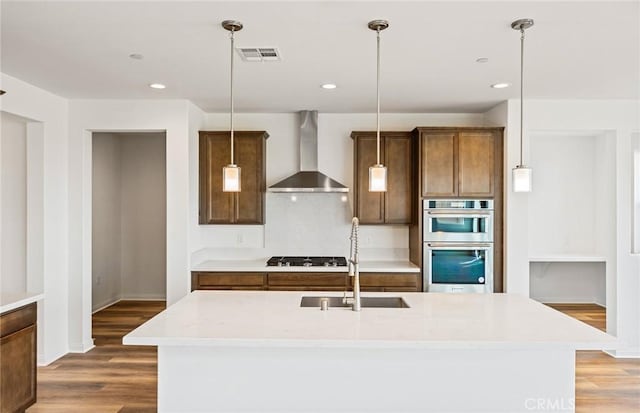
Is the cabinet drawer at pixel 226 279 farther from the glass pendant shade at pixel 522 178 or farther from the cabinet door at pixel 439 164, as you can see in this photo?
the glass pendant shade at pixel 522 178

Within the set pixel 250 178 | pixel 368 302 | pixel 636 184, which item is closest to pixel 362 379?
pixel 368 302

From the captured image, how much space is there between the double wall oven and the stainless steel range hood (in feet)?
3.59

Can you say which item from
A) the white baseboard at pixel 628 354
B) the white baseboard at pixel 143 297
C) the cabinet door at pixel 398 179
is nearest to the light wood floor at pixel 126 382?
the white baseboard at pixel 628 354

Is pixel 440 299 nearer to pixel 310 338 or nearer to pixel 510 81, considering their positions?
pixel 310 338

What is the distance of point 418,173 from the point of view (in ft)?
15.7

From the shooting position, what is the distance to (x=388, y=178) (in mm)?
5039

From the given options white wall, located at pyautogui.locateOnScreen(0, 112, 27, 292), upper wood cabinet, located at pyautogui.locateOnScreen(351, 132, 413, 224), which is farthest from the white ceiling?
white wall, located at pyautogui.locateOnScreen(0, 112, 27, 292)

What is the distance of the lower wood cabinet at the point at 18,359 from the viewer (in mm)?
2965

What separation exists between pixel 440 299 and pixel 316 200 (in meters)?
2.60

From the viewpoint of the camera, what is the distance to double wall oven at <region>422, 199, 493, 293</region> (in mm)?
4645

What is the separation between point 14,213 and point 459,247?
421 centimetres

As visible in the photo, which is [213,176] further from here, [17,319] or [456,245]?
[456,245]

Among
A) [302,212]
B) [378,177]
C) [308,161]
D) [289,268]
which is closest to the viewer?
[378,177]

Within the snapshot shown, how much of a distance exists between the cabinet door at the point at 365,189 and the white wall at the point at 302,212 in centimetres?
38
